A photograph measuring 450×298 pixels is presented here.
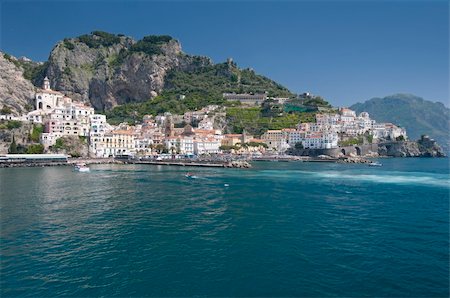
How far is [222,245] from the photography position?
14594mm

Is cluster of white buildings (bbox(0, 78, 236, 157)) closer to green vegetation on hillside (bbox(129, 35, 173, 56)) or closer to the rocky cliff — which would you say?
green vegetation on hillside (bbox(129, 35, 173, 56))

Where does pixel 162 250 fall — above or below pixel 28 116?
below

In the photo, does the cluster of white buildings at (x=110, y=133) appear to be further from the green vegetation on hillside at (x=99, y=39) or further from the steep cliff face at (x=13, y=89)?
the green vegetation on hillside at (x=99, y=39)

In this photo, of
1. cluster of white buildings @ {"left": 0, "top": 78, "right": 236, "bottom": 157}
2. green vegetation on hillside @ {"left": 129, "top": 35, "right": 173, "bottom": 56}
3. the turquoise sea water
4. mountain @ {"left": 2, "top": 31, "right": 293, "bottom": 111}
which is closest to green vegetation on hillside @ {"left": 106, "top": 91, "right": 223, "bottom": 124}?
mountain @ {"left": 2, "top": 31, "right": 293, "bottom": 111}

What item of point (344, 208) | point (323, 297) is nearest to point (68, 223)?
point (323, 297)

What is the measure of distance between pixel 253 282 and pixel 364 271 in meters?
4.50

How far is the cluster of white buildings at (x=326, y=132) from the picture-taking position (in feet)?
276

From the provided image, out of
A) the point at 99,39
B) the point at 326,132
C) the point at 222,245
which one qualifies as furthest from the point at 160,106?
the point at 222,245

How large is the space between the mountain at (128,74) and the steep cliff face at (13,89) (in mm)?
24389

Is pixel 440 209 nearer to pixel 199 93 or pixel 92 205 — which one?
pixel 92 205

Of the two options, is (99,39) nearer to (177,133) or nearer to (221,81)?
(221,81)

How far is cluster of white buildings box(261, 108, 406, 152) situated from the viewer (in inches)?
3307

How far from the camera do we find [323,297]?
9.81 metres

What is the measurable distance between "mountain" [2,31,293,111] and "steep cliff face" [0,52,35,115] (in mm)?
Result: 24389
